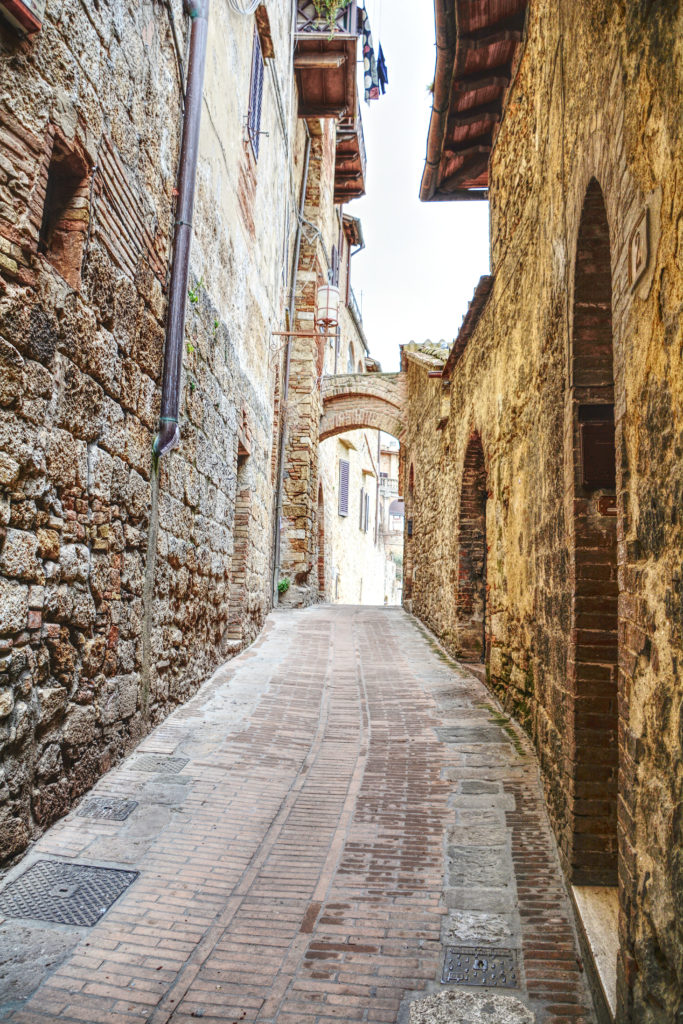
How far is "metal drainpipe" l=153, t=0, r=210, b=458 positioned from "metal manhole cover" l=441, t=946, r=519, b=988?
301 centimetres

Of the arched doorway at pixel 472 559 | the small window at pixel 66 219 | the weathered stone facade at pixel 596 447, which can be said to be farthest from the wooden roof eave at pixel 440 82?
the small window at pixel 66 219

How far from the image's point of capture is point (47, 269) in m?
2.80

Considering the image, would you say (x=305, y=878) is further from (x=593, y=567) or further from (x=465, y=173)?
(x=465, y=173)

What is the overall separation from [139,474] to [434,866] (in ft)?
8.05

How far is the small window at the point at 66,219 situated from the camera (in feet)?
10.2

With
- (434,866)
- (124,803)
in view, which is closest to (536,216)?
(434,866)

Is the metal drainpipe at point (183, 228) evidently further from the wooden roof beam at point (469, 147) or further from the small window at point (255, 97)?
the wooden roof beam at point (469, 147)

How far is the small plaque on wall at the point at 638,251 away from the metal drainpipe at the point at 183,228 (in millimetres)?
2894

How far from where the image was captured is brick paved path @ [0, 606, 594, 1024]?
87.3 inches

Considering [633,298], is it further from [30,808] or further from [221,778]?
[221,778]

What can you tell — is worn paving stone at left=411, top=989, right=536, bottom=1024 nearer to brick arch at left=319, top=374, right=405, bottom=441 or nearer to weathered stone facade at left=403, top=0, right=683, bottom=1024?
weathered stone facade at left=403, top=0, right=683, bottom=1024

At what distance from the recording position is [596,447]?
3107mm

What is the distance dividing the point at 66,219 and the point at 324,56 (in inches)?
Result: 418

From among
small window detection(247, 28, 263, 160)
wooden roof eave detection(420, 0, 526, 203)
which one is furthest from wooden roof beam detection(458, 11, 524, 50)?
small window detection(247, 28, 263, 160)
